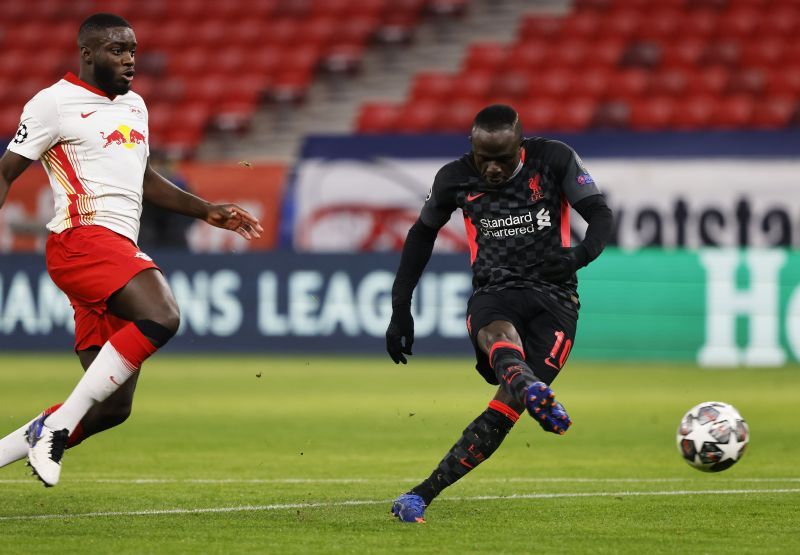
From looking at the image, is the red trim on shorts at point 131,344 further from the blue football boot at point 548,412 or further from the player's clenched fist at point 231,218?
the blue football boot at point 548,412

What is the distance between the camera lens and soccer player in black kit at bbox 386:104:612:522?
20.9ft

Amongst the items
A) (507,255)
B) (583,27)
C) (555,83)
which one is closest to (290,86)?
(555,83)

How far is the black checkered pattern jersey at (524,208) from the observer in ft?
21.6

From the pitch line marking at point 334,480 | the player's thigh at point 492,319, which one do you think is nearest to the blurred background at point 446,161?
the pitch line marking at point 334,480

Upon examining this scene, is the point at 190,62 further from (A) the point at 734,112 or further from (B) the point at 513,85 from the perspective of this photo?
(A) the point at 734,112

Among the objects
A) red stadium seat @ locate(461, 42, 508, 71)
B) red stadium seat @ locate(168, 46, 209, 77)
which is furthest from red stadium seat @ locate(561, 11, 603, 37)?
red stadium seat @ locate(168, 46, 209, 77)

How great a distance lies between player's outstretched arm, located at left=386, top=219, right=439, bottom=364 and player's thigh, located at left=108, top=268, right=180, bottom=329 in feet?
3.42

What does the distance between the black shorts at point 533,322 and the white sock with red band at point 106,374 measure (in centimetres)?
146

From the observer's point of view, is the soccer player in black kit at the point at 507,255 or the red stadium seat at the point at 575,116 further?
the red stadium seat at the point at 575,116

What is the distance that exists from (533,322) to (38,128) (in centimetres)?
234

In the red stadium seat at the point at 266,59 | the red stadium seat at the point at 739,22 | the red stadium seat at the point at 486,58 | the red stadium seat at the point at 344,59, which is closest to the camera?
the red stadium seat at the point at 739,22

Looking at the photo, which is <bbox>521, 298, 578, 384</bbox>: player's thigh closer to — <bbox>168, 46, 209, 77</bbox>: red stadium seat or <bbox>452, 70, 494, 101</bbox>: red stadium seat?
<bbox>452, 70, 494, 101</bbox>: red stadium seat

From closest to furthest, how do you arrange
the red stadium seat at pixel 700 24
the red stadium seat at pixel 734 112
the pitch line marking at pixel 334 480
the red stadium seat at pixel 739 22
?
1. the pitch line marking at pixel 334 480
2. the red stadium seat at pixel 734 112
3. the red stadium seat at pixel 739 22
4. the red stadium seat at pixel 700 24

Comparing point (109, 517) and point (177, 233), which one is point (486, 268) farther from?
point (177, 233)
